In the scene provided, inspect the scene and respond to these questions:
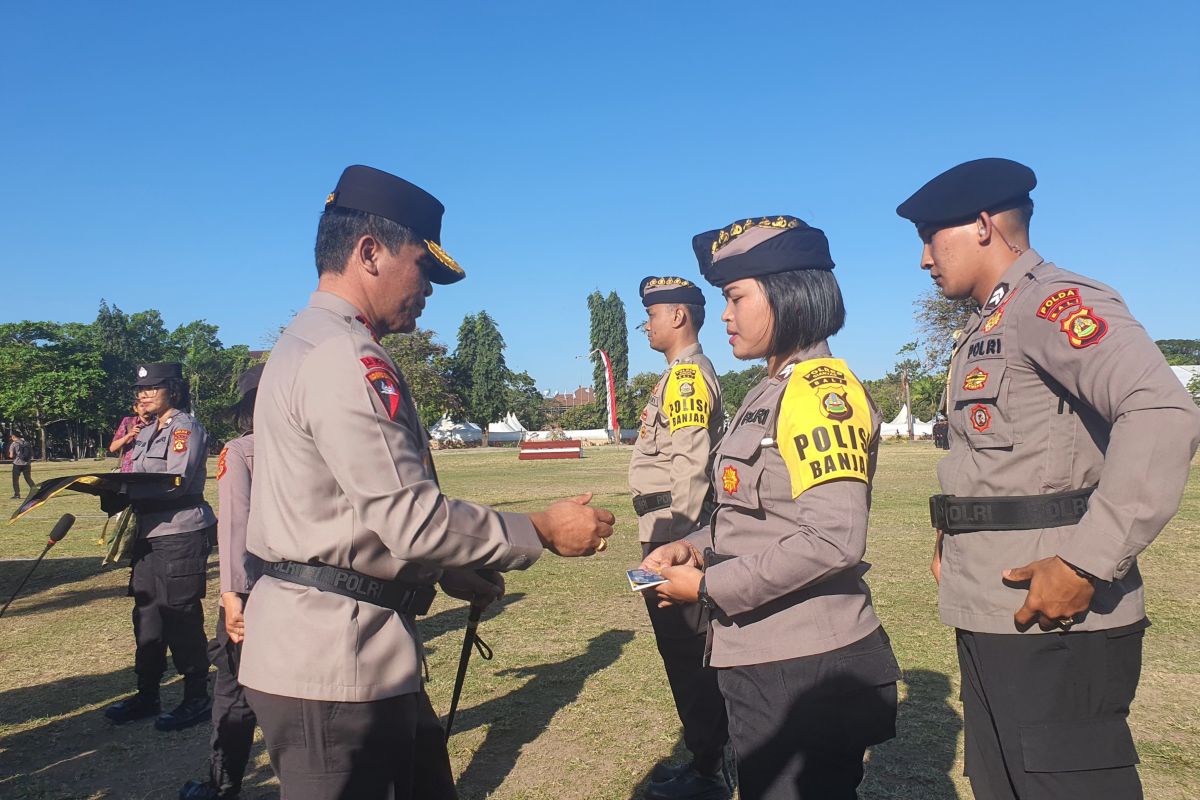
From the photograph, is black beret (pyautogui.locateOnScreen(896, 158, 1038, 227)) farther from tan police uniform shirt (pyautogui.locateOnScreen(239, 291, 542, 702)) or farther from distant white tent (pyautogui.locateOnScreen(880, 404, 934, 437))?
distant white tent (pyautogui.locateOnScreen(880, 404, 934, 437))

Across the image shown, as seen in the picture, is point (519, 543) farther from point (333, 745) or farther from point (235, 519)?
point (235, 519)

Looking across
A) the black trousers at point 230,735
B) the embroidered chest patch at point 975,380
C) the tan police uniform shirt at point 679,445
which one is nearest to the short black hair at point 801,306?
the embroidered chest patch at point 975,380

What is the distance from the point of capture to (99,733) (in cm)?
Result: 509

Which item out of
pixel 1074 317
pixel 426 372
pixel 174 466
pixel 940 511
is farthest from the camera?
pixel 426 372

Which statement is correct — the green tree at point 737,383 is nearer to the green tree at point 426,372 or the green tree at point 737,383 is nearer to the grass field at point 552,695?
the green tree at point 426,372

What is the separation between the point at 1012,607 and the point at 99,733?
533 cm

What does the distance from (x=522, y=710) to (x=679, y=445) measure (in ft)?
7.22

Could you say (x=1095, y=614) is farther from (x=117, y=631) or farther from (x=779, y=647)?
(x=117, y=631)

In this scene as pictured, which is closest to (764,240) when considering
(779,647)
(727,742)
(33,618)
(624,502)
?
(779,647)

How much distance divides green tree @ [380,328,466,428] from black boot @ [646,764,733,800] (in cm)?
6124

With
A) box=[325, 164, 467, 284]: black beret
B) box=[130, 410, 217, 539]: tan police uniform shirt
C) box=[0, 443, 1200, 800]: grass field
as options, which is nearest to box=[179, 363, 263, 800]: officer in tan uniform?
box=[0, 443, 1200, 800]: grass field

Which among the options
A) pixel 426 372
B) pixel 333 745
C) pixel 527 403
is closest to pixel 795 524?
pixel 333 745

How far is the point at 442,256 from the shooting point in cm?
260

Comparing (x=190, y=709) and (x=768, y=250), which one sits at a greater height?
(x=768, y=250)
